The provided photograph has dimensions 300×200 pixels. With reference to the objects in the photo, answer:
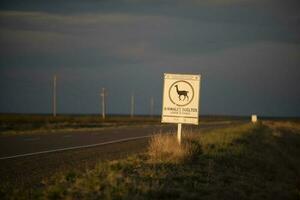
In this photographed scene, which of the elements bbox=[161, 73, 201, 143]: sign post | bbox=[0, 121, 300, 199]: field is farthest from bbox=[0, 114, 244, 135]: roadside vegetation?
bbox=[0, 121, 300, 199]: field

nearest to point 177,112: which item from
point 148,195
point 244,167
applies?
point 244,167

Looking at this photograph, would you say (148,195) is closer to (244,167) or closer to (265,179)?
(265,179)

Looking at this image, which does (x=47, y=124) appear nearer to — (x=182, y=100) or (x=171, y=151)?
(x=182, y=100)

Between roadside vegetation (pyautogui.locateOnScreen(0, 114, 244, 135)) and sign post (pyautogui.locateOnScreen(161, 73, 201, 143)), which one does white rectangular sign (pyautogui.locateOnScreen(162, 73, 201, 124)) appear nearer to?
sign post (pyautogui.locateOnScreen(161, 73, 201, 143))

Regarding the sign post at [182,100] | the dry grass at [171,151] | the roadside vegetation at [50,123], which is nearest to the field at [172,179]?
the dry grass at [171,151]

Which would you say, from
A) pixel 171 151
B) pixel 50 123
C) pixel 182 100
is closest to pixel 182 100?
pixel 182 100

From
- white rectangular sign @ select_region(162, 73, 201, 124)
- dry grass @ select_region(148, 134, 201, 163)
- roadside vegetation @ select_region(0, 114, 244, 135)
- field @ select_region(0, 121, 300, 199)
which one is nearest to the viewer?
field @ select_region(0, 121, 300, 199)

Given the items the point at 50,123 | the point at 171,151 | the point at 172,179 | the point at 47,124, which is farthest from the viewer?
the point at 50,123

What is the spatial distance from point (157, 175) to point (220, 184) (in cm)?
140

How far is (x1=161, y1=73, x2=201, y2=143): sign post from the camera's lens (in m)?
16.2

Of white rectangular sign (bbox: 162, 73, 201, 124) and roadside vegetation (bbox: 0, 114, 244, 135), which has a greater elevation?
white rectangular sign (bbox: 162, 73, 201, 124)

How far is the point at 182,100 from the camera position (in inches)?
642

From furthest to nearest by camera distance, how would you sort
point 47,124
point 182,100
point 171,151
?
point 47,124 → point 182,100 → point 171,151

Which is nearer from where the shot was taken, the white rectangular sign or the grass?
the white rectangular sign
